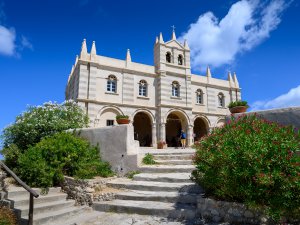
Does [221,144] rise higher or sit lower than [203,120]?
lower

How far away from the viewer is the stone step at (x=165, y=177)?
8104 mm

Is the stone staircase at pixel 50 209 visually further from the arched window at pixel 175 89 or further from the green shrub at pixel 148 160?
the arched window at pixel 175 89

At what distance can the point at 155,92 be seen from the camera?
23594 millimetres

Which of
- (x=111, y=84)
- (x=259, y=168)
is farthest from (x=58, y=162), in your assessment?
(x=111, y=84)

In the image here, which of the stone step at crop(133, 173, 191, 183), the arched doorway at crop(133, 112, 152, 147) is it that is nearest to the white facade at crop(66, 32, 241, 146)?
the arched doorway at crop(133, 112, 152, 147)

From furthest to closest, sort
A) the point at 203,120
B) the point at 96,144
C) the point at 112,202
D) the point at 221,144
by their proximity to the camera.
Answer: the point at 203,120
the point at 96,144
the point at 112,202
the point at 221,144

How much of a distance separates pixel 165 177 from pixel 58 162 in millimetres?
3928

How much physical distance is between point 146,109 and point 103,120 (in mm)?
4276

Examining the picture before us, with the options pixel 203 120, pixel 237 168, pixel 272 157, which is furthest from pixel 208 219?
pixel 203 120

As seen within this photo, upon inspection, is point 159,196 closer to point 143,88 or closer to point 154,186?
point 154,186

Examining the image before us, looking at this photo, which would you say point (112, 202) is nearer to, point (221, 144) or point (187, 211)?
point (187, 211)

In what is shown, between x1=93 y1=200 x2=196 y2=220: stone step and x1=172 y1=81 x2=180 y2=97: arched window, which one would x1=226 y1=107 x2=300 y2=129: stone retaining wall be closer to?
x1=93 y1=200 x2=196 y2=220: stone step

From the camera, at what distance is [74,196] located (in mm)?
8227

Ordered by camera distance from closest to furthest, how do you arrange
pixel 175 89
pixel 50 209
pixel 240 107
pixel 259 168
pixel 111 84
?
1. pixel 259 168
2. pixel 50 209
3. pixel 240 107
4. pixel 111 84
5. pixel 175 89
